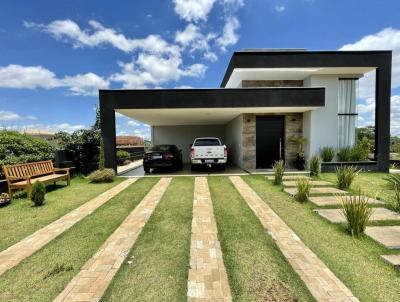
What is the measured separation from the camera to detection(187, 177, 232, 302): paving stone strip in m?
2.17

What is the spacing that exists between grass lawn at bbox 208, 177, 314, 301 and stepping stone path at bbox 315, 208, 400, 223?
1.54 metres

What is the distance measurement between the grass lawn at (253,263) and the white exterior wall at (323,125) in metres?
7.88

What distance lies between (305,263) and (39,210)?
5940 mm

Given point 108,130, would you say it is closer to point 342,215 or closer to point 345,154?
point 342,215

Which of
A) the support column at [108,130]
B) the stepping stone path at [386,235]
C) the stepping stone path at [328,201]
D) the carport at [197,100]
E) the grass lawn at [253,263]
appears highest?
the carport at [197,100]

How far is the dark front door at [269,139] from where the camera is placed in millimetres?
11391

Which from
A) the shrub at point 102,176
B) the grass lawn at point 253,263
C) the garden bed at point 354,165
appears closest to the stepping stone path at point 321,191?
the grass lawn at point 253,263

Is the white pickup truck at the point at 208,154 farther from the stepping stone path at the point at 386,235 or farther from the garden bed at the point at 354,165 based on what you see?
the stepping stone path at the point at 386,235

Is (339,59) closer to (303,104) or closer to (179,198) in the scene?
(303,104)

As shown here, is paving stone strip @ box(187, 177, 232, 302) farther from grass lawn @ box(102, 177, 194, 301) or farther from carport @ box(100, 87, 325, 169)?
carport @ box(100, 87, 325, 169)

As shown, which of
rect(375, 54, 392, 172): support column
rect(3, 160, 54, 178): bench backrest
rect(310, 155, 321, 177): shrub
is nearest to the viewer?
rect(3, 160, 54, 178): bench backrest

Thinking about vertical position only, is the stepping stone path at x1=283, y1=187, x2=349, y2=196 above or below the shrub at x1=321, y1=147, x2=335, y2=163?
below

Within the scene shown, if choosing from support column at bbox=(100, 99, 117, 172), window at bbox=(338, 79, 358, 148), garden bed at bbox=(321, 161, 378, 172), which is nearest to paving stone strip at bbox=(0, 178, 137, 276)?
support column at bbox=(100, 99, 117, 172)

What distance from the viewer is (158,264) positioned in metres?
2.75
